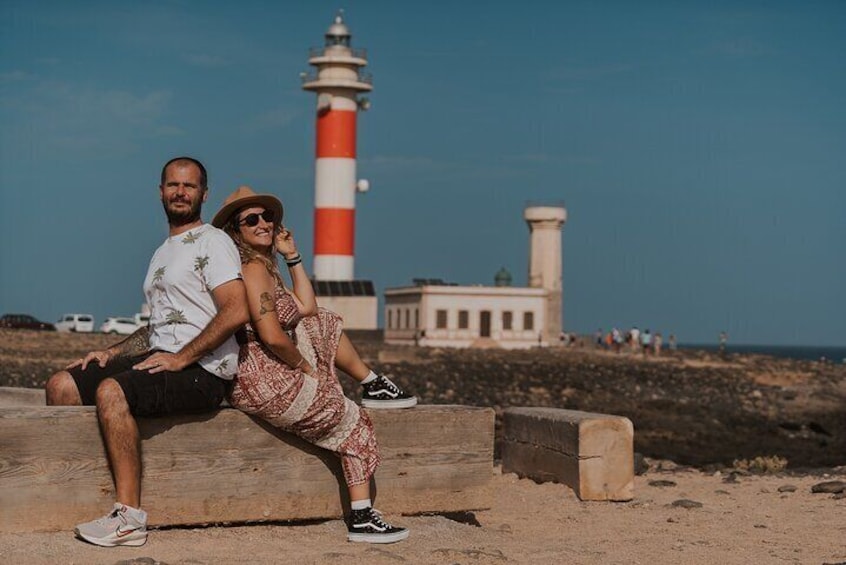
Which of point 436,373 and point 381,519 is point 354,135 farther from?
point 381,519

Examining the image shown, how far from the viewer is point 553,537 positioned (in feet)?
25.1

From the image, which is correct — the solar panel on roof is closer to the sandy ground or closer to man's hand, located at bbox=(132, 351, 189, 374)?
the sandy ground

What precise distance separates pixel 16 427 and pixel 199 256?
111 cm

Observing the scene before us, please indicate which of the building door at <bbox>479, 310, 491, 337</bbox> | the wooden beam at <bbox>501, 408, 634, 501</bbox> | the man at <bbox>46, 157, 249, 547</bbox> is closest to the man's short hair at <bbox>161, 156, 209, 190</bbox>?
the man at <bbox>46, 157, 249, 547</bbox>

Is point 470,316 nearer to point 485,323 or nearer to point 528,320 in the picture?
point 485,323

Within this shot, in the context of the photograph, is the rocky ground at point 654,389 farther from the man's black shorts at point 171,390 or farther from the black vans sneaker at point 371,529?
the man's black shorts at point 171,390

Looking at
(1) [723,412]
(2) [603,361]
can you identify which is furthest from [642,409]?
(2) [603,361]

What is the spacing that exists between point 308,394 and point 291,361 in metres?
0.19

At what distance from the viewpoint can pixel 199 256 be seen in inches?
250

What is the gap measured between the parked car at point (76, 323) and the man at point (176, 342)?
160 feet

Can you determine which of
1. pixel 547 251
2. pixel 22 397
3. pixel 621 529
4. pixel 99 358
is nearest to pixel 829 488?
pixel 621 529

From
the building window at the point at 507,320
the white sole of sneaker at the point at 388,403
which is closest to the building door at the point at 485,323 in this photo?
the building window at the point at 507,320

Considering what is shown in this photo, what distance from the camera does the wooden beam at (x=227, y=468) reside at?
21.0 feet

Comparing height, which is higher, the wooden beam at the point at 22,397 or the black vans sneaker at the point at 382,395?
the black vans sneaker at the point at 382,395
